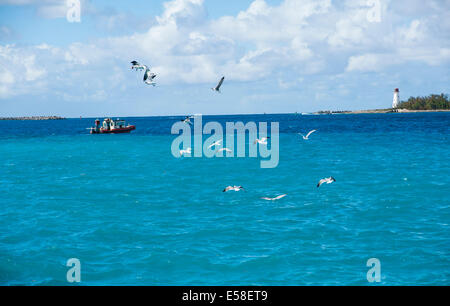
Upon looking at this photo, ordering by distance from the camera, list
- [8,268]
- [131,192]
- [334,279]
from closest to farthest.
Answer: [334,279] → [8,268] → [131,192]

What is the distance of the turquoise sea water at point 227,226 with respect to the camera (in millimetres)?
19000

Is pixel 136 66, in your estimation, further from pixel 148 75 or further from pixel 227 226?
pixel 227 226

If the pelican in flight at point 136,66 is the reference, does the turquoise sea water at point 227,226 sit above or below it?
below

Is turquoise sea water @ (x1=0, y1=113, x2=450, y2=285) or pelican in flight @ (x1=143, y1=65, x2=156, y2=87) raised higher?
pelican in flight @ (x1=143, y1=65, x2=156, y2=87)

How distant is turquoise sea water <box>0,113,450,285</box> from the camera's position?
19.0 m

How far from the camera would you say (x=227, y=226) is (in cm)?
2517

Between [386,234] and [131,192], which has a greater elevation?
[131,192]

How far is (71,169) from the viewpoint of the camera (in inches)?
2007

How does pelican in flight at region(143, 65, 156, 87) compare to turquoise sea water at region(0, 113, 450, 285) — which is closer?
turquoise sea water at region(0, 113, 450, 285)

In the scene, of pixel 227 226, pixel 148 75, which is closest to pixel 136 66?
pixel 148 75

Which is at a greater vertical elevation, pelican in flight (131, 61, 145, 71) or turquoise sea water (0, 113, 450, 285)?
pelican in flight (131, 61, 145, 71)
